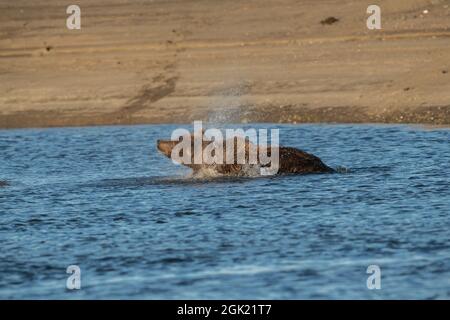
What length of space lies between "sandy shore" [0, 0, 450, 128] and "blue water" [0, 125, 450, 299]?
5.22 m

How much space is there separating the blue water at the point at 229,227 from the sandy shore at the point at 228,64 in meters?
5.22

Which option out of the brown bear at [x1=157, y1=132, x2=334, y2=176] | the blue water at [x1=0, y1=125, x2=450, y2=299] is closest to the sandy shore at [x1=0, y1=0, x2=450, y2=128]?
the blue water at [x1=0, y1=125, x2=450, y2=299]

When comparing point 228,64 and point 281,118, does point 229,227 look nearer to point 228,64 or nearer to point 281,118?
point 281,118

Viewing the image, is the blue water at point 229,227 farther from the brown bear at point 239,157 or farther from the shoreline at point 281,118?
the shoreline at point 281,118

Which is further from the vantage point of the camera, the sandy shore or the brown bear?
the sandy shore

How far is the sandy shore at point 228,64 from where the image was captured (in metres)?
31.4

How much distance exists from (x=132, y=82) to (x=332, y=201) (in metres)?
16.2

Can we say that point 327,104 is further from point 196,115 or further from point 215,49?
point 215,49

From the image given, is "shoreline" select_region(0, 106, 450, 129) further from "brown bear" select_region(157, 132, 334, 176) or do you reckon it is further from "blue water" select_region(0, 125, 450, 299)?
"brown bear" select_region(157, 132, 334, 176)

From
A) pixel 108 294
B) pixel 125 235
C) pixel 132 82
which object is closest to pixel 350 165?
pixel 125 235

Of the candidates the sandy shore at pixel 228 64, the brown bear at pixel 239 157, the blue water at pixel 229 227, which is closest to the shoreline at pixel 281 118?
the sandy shore at pixel 228 64

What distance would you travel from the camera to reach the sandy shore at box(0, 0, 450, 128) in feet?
103
